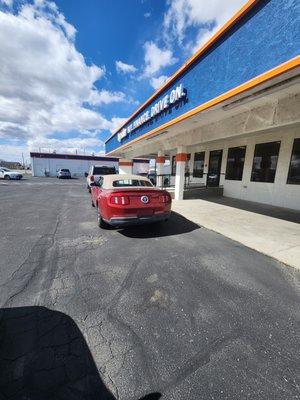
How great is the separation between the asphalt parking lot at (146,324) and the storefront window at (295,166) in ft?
20.3

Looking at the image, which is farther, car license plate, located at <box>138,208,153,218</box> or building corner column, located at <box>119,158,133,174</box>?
building corner column, located at <box>119,158,133,174</box>

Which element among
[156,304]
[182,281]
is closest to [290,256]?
[182,281]

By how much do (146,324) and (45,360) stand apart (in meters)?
1.05

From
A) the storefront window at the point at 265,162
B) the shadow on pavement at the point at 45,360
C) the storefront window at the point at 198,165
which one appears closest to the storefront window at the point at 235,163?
the storefront window at the point at 265,162

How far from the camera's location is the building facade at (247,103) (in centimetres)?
419

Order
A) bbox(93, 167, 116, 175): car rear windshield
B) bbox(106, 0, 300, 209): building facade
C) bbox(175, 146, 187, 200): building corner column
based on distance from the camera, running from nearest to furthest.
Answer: bbox(106, 0, 300, 209): building facade
bbox(175, 146, 187, 200): building corner column
bbox(93, 167, 116, 175): car rear windshield

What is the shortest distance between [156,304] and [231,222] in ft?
16.0

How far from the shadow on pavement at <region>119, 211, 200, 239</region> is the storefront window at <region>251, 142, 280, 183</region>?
5696 millimetres

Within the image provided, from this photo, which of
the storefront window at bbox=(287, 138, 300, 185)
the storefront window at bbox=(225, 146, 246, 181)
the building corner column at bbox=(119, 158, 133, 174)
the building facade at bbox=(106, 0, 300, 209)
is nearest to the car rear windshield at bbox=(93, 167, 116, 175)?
the building facade at bbox=(106, 0, 300, 209)

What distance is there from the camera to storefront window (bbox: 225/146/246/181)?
1164cm

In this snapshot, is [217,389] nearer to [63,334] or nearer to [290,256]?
[63,334]

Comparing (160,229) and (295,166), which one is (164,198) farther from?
(295,166)

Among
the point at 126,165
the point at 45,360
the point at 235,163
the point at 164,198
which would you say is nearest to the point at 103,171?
the point at 235,163

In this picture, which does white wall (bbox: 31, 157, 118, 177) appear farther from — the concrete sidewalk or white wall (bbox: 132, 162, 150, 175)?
the concrete sidewalk
